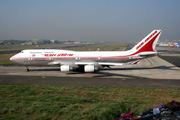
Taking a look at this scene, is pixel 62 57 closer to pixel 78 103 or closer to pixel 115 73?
pixel 115 73

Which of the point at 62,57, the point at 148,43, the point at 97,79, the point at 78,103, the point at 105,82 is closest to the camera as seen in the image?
the point at 78,103

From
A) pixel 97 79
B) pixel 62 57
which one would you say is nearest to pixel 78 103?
pixel 97 79

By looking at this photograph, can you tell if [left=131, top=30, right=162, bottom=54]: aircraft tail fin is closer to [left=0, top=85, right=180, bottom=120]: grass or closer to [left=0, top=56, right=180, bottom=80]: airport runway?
[left=0, top=56, right=180, bottom=80]: airport runway

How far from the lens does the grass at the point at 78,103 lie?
37.7 feet

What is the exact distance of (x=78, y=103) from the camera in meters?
14.5

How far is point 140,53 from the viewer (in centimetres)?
3422

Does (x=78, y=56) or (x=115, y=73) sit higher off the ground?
(x=78, y=56)

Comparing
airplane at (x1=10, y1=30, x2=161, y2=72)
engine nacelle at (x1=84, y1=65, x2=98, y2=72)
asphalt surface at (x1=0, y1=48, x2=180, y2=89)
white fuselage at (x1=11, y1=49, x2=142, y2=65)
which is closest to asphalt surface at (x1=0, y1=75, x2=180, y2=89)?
asphalt surface at (x1=0, y1=48, x2=180, y2=89)

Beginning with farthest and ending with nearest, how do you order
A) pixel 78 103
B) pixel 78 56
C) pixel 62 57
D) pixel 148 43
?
pixel 148 43
pixel 78 56
pixel 62 57
pixel 78 103

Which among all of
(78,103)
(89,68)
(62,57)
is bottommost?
(78,103)

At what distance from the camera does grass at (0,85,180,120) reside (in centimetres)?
1150

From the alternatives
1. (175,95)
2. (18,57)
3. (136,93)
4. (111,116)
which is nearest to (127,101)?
(136,93)

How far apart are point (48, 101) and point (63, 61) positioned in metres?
18.0

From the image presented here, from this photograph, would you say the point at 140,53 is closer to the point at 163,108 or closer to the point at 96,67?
the point at 96,67
